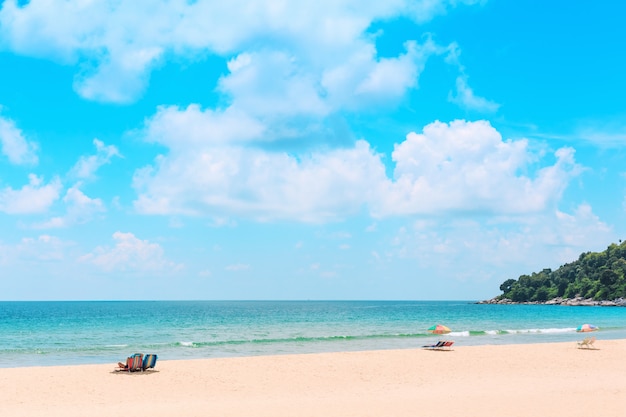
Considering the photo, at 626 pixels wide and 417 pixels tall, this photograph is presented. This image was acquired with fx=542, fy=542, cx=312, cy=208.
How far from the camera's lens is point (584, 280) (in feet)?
552

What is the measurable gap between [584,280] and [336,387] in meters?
170

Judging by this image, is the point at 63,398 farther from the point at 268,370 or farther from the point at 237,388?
the point at 268,370

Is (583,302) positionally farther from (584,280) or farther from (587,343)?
(587,343)

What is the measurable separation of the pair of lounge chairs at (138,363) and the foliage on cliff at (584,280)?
159 meters

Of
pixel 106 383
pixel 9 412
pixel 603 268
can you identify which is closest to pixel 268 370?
pixel 106 383

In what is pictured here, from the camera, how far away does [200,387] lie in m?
21.0

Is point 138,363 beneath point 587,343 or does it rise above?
above

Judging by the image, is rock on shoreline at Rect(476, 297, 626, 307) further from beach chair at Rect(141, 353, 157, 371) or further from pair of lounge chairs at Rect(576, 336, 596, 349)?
beach chair at Rect(141, 353, 157, 371)

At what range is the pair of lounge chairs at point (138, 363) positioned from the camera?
24.1 metres

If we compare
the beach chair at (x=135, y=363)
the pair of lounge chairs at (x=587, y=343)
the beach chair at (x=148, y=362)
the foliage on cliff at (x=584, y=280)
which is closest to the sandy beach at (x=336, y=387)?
the beach chair at (x=148, y=362)

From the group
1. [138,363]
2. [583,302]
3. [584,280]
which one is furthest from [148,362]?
[584,280]

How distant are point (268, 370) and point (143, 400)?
26.2 feet

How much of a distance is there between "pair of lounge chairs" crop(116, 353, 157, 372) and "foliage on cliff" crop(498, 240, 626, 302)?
15867cm

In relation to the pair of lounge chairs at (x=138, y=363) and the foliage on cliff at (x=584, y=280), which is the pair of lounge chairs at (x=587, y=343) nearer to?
the pair of lounge chairs at (x=138, y=363)
